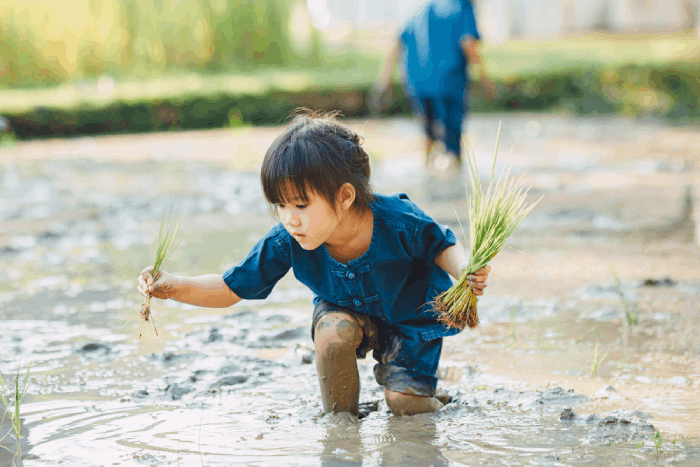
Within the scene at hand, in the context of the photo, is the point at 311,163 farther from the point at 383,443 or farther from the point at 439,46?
the point at 439,46

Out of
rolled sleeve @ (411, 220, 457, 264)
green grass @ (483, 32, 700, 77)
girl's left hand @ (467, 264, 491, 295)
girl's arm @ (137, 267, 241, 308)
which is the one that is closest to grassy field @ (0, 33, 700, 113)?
green grass @ (483, 32, 700, 77)

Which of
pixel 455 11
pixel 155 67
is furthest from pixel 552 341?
pixel 155 67

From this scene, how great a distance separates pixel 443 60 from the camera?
687 centimetres

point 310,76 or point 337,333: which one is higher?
point 310,76

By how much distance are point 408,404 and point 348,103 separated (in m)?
9.72

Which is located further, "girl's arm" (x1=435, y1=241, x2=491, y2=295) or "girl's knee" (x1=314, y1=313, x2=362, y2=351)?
"girl's knee" (x1=314, y1=313, x2=362, y2=351)

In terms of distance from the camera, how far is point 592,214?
557cm

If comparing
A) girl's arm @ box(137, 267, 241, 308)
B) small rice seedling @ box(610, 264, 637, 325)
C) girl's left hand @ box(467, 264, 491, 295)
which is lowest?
small rice seedling @ box(610, 264, 637, 325)

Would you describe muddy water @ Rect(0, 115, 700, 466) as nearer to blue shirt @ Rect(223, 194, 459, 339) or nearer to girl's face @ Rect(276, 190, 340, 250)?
blue shirt @ Rect(223, 194, 459, 339)

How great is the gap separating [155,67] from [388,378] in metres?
11.7

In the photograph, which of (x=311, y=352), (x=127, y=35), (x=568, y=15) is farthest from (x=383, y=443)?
(x=568, y=15)

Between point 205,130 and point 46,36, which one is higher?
point 46,36

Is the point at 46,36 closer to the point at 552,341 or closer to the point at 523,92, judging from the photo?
the point at 523,92

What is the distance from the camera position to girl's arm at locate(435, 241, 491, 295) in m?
2.39
